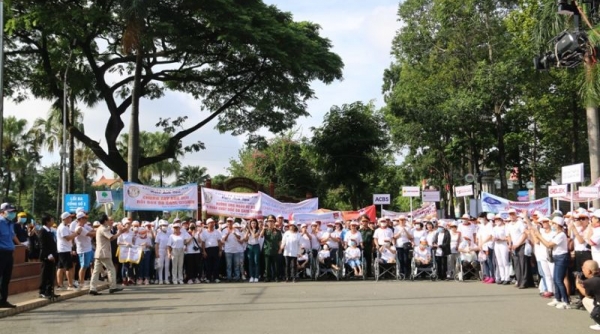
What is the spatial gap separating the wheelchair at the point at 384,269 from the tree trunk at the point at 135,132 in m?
13.3

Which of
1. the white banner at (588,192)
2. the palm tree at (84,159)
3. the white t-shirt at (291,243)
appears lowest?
the white t-shirt at (291,243)

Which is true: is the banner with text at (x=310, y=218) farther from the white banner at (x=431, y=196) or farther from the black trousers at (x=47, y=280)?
the black trousers at (x=47, y=280)

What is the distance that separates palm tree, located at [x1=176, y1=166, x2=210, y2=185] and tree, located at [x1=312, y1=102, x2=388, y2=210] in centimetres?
3492

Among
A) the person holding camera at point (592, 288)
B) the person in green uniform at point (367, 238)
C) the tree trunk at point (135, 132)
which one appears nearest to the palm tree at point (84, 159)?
the tree trunk at point (135, 132)

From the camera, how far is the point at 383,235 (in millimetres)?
20797

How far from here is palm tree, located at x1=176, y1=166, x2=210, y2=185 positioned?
74375mm

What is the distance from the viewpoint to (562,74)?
36219 millimetres

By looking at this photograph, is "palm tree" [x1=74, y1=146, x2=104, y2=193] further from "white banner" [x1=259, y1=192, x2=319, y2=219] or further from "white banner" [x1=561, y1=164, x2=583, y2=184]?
"white banner" [x1=561, y1=164, x2=583, y2=184]

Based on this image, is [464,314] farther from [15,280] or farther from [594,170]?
[594,170]

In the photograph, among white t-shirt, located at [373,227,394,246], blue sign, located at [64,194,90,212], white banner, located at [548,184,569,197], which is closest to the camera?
white banner, located at [548,184,569,197]

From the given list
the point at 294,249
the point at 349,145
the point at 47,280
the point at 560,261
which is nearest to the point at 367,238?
the point at 294,249

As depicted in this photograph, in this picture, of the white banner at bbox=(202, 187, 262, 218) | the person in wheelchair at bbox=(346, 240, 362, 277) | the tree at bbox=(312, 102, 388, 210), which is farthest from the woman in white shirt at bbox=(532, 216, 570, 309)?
the tree at bbox=(312, 102, 388, 210)

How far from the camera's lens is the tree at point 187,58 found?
2930 centimetres

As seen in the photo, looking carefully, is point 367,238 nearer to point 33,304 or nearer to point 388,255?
point 388,255
